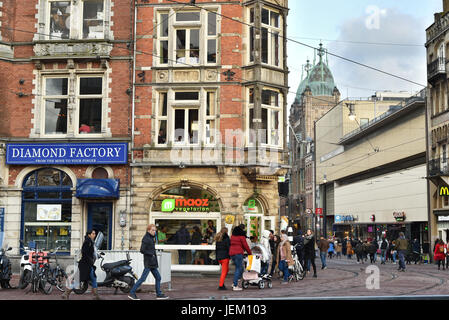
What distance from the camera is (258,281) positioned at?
1931 cm

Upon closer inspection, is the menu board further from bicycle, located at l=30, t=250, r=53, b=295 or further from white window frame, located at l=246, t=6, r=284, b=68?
white window frame, located at l=246, t=6, r=284, b=68

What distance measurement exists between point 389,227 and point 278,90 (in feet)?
120

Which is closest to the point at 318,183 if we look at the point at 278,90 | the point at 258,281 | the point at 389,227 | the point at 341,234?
the point at 341,234

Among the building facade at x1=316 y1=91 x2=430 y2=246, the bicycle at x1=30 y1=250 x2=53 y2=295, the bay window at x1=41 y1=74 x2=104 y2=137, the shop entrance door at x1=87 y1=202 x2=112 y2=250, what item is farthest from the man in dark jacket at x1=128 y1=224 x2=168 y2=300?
the building facade at x1=316 y1=91 x2=430 y2=246

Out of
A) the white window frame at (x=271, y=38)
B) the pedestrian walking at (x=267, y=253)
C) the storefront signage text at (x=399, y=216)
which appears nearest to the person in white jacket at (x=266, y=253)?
the pedestrian walking at (x=267, y=253)

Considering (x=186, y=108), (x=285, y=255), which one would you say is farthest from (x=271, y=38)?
(x=285, y=255)

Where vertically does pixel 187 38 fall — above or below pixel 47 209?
above

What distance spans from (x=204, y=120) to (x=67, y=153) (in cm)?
570

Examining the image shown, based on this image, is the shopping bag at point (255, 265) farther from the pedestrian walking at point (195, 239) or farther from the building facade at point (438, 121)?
the building facade at point (438, 121)

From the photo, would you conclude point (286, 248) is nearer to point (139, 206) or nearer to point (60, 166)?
point (139, 206)

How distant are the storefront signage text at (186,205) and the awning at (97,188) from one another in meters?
2.01

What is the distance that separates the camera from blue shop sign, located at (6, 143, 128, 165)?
26594mm

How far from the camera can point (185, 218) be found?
2655 centimetres

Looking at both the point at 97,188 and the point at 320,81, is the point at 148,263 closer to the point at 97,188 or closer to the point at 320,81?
the point at 97,188
